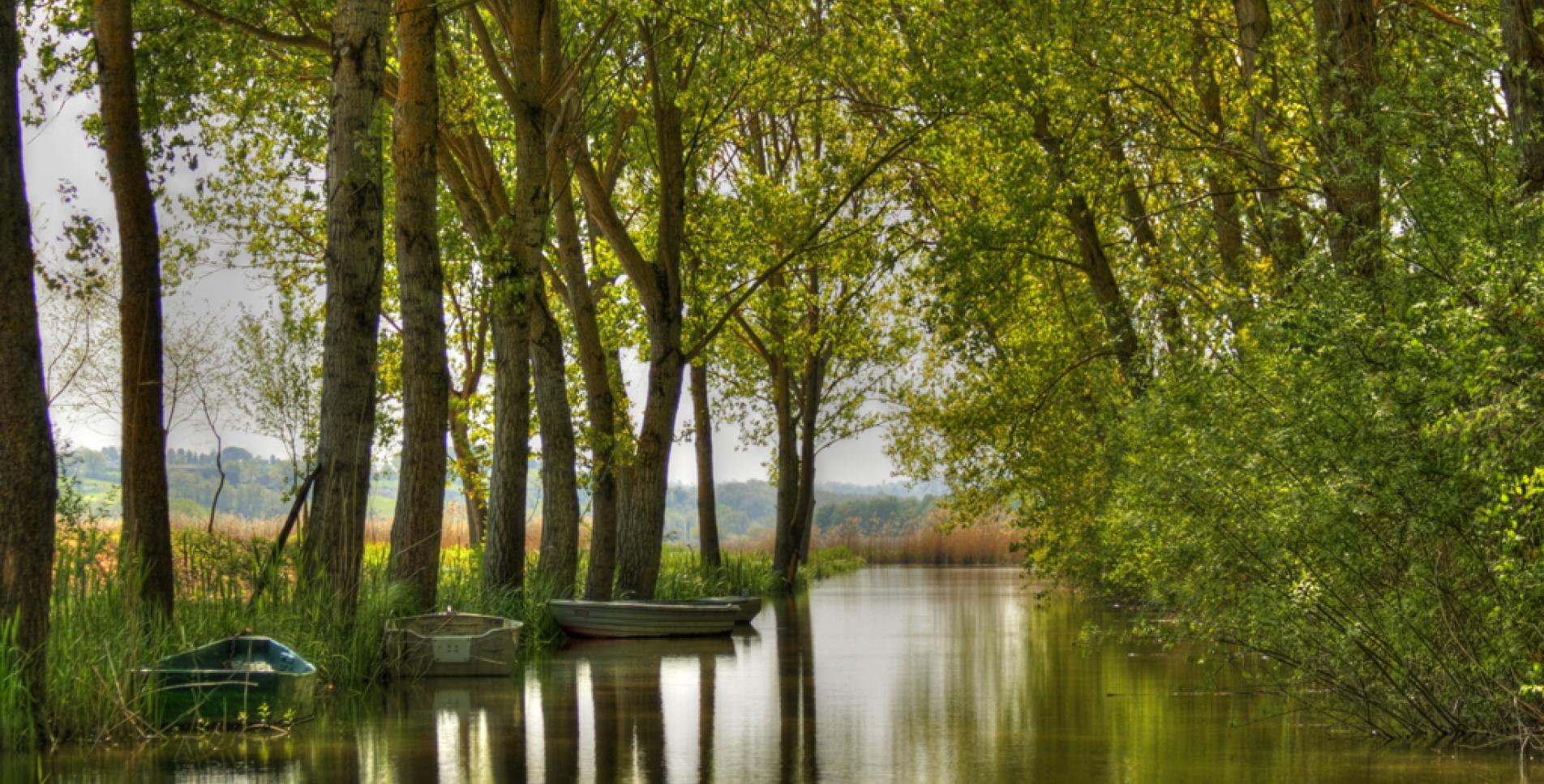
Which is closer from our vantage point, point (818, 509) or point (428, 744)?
point (428, 744)

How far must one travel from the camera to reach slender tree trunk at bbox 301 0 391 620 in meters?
13.3

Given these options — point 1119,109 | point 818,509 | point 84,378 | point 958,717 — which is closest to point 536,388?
point 84,378

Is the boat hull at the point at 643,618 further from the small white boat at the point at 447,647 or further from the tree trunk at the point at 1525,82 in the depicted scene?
the tree trunk at the point at 1525,82

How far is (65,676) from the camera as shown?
31.3ft

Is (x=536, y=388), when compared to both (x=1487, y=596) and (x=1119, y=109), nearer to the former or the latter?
(x=1119, y=109)

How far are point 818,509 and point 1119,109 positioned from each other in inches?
2568

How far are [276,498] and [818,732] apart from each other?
3400cm

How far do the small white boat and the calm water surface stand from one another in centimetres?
29

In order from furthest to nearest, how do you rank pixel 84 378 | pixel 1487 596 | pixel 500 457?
pixel 84 378 → pixel 500 457 → pixel 1487 596

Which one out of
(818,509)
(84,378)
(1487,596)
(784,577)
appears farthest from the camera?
(818,509)

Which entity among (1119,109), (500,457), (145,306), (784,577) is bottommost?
(784,577)

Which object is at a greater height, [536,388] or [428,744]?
[536,388]

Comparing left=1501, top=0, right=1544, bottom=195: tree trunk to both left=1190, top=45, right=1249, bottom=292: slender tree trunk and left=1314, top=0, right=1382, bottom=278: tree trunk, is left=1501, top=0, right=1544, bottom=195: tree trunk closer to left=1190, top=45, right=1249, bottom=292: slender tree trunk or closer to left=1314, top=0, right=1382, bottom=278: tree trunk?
left=1314, top=0, right=1382, bottom=278: tree trunk

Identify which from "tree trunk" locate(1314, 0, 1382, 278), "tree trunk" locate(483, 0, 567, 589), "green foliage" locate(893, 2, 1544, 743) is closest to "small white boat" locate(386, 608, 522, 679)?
"tree trunk" locate(483, 0, 567, 589)
